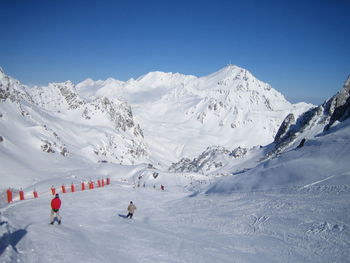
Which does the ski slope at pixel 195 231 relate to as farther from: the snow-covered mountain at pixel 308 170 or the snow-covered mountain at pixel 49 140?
the snow-covered mountain at pixel 49 140

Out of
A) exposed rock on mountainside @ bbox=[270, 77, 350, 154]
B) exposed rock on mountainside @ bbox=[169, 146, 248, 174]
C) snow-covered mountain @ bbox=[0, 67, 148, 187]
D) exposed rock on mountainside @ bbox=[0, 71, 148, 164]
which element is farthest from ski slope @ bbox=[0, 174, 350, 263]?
exposed rock on mountainside @ bbox=[169, 146, 248, 174]

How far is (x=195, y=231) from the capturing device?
17.0m

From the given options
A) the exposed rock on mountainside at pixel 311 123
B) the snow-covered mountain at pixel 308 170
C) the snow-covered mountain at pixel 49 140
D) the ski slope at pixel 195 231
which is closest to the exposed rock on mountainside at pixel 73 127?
the snow-covered mountain at pixel 49 140

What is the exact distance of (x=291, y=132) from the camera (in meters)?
84.4

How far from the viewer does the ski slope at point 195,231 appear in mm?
12008

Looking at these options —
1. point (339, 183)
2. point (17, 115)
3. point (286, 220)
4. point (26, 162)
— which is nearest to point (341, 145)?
point (339, 183)

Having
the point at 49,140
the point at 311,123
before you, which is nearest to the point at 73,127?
the point at 49,140

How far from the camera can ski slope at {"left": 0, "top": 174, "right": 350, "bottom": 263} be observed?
12008 millimetres

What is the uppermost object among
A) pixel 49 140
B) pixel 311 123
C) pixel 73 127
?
pixel 73 127

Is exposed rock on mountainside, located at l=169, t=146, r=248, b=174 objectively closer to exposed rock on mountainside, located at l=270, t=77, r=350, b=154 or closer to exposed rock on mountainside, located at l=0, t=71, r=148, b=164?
exposed rock on mountainside, located at l=270, t=77, r=350, b=154

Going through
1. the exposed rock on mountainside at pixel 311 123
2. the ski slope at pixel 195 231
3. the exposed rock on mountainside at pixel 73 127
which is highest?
the exposed rock on mountainside at pixel 73 127

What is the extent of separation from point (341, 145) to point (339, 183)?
796 centimetres

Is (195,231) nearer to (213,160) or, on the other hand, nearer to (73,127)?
(213,160)

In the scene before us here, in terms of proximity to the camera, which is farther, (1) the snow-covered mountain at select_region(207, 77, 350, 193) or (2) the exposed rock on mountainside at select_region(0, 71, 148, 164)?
(2) the exposed rock on mountainside at select_region(0, 71, 148, 164)
